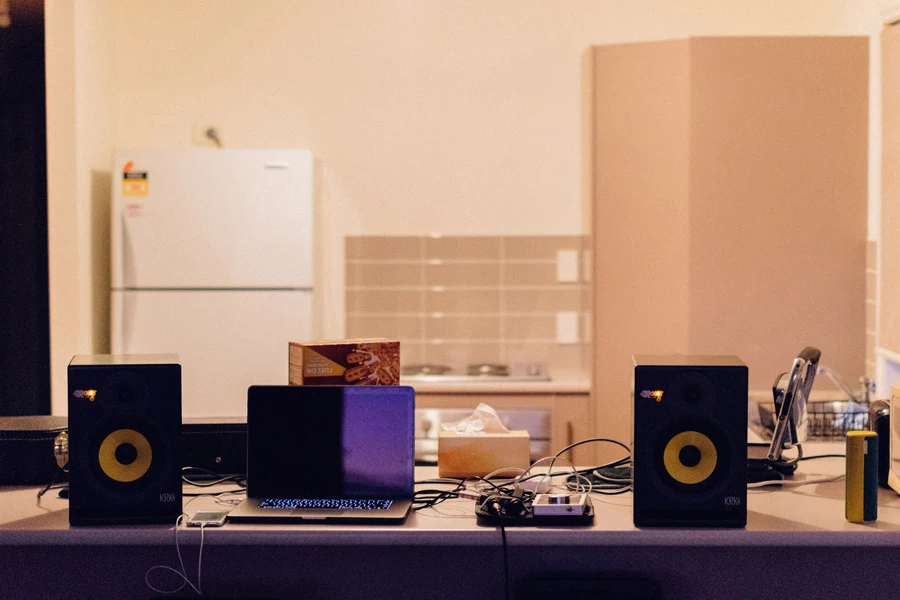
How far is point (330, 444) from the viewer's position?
1.85 m

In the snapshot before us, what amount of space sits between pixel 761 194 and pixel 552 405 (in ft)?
3.76

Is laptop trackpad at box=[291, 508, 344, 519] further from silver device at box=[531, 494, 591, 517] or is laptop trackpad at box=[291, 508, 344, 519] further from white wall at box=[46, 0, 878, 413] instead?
white wall at box=[46, 0, 878, 413]

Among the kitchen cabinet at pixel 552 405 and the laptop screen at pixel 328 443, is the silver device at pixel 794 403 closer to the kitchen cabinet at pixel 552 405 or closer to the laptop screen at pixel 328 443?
the laptop screen at pixel 328 443

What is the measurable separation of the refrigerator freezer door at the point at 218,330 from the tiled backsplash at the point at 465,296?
60 centimetres

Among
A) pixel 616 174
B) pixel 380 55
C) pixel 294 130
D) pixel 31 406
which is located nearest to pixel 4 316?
pixel 31 406

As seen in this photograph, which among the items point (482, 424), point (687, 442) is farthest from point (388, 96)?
point (687, 442)

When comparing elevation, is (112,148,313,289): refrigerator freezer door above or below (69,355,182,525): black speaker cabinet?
above

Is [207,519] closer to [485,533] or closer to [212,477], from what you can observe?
[212,477]

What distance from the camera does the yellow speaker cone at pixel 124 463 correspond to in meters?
1.75

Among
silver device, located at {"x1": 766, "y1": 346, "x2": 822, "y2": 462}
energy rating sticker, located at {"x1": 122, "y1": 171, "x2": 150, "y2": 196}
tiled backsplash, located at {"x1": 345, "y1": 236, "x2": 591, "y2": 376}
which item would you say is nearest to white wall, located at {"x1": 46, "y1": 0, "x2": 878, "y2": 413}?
tiled backsplash, located at {"x1": 345, "y1": 236, "x2": 591, "y2": 376}

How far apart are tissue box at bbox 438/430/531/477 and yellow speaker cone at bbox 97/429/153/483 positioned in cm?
66

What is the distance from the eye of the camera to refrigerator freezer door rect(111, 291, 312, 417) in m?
3.54

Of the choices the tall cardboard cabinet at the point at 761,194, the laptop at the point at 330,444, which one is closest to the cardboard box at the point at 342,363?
the laptop at the point at 330,444

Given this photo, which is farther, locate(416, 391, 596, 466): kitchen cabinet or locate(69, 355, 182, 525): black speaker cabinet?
locate(416, 391, 596, 466): kitchen cabinet
